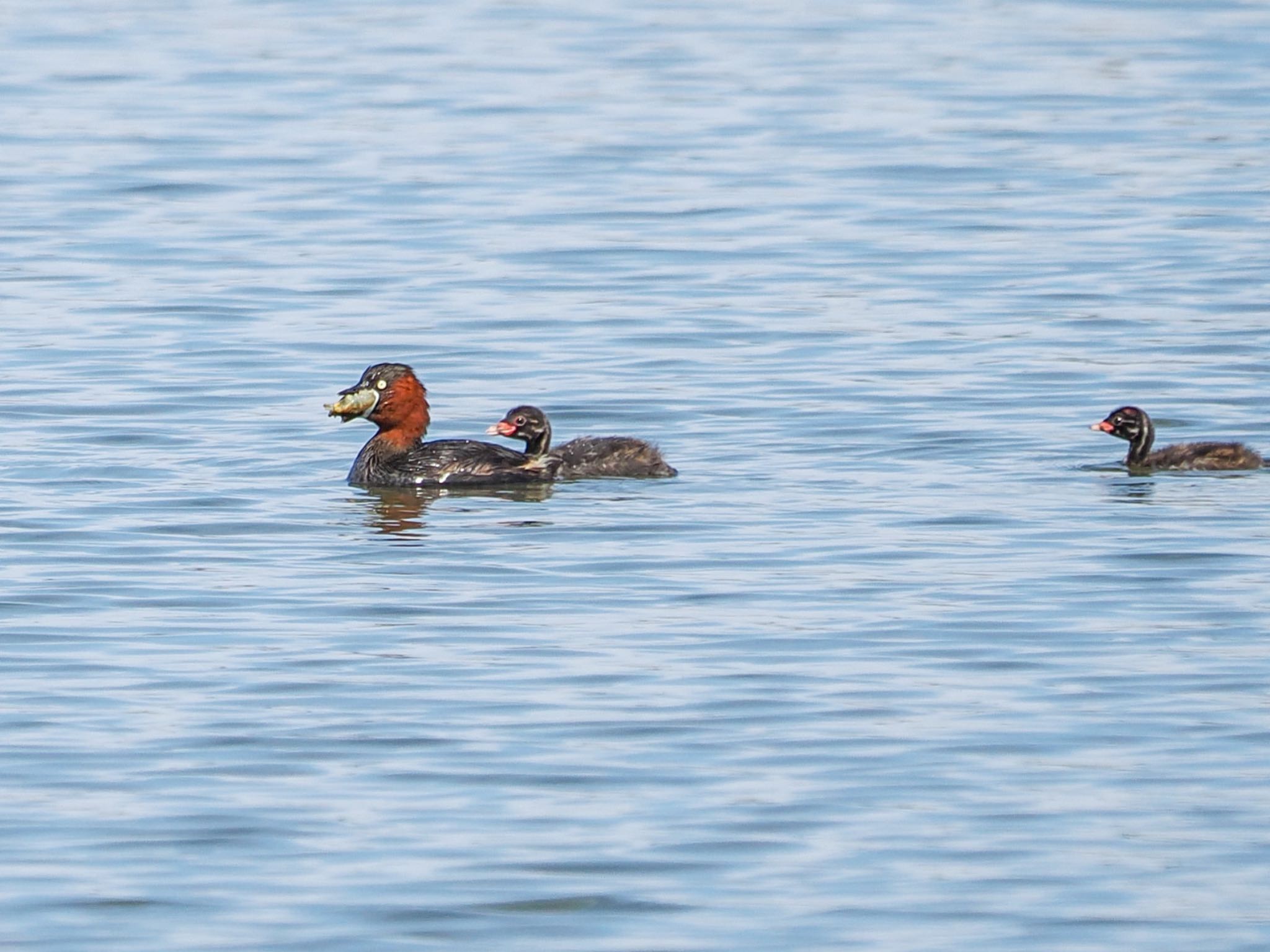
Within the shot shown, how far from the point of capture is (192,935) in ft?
26.9

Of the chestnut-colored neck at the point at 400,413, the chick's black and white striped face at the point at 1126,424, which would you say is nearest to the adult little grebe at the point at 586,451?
the chestnut-colored neck at the point at 400,413

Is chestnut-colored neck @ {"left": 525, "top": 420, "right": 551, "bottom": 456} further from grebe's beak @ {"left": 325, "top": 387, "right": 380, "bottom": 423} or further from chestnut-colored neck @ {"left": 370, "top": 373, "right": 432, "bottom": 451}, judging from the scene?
grebe's beak @ {"left": 325, "top": 387, "right": 380, "bottom": 423}

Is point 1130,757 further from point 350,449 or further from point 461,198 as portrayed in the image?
point 461,198

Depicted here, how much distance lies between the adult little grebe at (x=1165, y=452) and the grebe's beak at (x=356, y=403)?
156 inches

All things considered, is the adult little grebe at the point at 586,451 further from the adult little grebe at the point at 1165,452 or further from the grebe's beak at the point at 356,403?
the adult little grebe at the point at 1165,452

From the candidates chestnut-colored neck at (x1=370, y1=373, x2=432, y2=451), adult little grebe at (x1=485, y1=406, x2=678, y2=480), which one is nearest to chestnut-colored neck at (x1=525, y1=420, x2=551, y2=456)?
adult little grebe at (x1=485, y1=406, x2=678, y2=480)

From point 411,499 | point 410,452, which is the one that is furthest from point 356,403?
point 411,499

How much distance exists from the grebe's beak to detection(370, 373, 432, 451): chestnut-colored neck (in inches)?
1.4

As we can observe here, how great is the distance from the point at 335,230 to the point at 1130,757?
1571 cm

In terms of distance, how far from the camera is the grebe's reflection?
14312 mm

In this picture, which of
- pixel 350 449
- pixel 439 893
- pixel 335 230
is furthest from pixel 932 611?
pixel 335 230

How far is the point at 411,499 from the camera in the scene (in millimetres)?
15086

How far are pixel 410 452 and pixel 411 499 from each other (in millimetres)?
533

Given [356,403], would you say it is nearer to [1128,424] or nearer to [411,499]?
[411,499]
